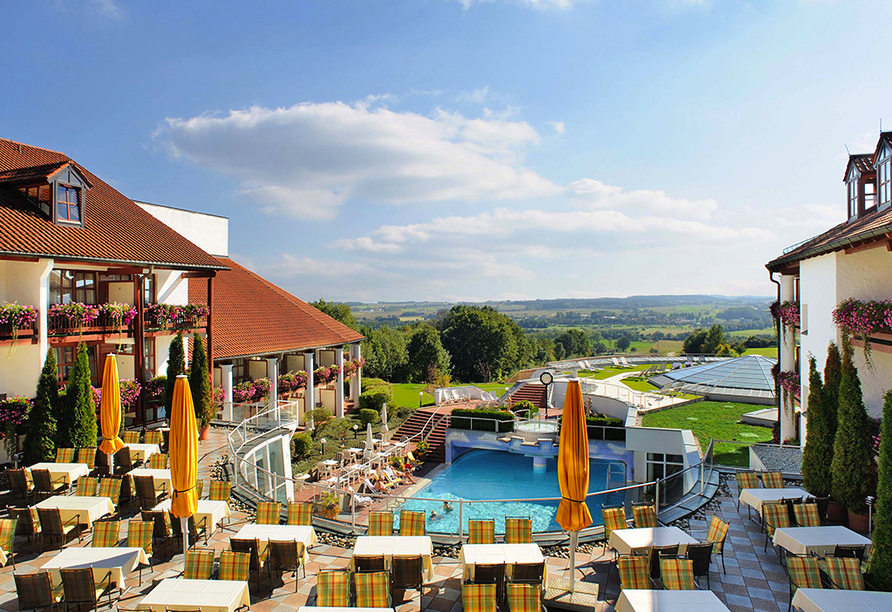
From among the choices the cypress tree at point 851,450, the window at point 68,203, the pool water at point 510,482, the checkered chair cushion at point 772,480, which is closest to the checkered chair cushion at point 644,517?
the checkered chair cushion at point 772,480

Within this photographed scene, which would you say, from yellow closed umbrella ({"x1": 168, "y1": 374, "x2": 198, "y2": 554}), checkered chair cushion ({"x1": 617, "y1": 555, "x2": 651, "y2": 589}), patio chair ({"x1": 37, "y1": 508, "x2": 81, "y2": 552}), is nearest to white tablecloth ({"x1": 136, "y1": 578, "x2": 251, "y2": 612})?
yellow closed umbrella ({"x1": 168, "y1": 374, "x2": 198, "y2": 554})

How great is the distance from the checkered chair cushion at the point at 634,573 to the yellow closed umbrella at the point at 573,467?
0.75 m

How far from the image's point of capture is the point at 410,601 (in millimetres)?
8414

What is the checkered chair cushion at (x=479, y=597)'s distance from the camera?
736 cm

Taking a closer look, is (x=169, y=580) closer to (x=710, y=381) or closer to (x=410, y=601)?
(x=410, y=601)

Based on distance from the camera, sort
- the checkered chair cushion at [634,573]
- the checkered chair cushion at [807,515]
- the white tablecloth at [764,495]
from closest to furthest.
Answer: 1. the checkered chair cushion at [634,573]
2. the checkered chair cushion at [807,515]
3. the white tablecloth at [764,495]

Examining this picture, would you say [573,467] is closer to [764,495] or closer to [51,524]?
[764,495]

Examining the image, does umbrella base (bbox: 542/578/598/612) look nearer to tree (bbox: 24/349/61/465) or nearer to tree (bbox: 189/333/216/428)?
tree (bbox: 24/349/61/465)

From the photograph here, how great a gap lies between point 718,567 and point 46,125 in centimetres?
3022

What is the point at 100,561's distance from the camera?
8.12 meters

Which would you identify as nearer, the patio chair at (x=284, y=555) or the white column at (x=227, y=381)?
the patio chair at (x=284, y=555)

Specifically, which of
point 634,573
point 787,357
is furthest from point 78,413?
point 787,357

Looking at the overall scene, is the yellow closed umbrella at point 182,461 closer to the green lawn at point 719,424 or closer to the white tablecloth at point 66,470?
the white tablecloth at point 66,470

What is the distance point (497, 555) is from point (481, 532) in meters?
1.20
